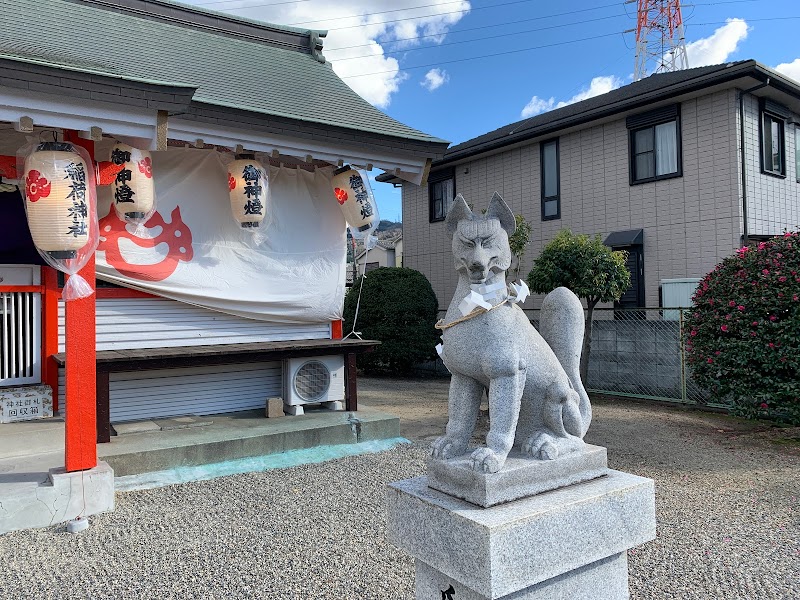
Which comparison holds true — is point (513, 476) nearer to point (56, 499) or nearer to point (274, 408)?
point (56, 499)

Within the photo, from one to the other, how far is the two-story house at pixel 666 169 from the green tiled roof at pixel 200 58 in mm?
4993

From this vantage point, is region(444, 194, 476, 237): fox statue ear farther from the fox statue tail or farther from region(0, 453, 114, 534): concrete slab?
region(0, 453, 114, 534): concrete slab

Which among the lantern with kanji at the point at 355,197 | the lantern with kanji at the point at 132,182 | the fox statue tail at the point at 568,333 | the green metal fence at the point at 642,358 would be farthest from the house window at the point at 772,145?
the lantern with kanji at the point at 132,182

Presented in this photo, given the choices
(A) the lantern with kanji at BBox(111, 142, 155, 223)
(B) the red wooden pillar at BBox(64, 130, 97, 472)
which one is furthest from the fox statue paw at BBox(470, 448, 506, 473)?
(A) the lantern with kanji at BBox(111, 142, 155, 223)

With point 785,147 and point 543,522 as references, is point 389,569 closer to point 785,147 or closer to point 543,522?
point 543,522

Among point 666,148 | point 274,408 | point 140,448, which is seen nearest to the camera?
point 140,448

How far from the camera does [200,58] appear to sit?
7.94 meters

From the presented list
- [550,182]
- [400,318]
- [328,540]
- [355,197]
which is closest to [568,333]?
[328,540]

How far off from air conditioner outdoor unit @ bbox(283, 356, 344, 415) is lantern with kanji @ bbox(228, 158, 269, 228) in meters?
2.07

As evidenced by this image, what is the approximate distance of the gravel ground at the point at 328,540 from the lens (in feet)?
12.2

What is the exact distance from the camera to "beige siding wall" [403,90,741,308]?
11.1 metres

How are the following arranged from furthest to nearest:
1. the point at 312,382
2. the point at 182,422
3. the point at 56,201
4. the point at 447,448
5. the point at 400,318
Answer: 1. the point at 400,318
2. the point at 312,382
3. the point at 182,422
4. the point at 56,201
5. the point at 447,448

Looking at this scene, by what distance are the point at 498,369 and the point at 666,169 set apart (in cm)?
1125

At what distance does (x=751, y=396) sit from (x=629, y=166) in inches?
262
